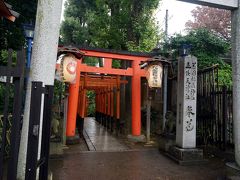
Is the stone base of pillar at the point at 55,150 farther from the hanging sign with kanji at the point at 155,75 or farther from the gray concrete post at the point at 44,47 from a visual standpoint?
the hanging sign with kanji at the point at 155,75

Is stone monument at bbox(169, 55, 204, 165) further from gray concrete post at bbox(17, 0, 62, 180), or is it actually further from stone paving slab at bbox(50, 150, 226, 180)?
gray concrete post at bbox(17, 0, 62, 180)

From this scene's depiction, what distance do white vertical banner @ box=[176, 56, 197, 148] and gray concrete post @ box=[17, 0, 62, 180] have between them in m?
4.97

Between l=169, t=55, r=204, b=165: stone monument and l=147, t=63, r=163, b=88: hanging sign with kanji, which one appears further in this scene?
l=147, t=63, r=163, b=88: hanging sign with kanji

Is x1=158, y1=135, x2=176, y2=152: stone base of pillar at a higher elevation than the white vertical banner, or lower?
lower

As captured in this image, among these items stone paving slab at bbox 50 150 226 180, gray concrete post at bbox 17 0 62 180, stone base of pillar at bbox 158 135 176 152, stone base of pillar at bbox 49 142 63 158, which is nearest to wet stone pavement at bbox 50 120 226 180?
stone paving slab at bbox 50 150 226 180

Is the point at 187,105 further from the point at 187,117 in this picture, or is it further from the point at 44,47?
the point at 44,47

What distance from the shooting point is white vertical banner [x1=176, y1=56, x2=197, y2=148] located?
8086 millimetres


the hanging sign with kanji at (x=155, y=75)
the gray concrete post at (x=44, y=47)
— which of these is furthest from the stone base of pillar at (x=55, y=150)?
the hanging sign with kanji at (x=155, y=75)

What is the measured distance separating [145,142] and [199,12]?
15.8 m

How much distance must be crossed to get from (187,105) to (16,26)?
7.69 meters

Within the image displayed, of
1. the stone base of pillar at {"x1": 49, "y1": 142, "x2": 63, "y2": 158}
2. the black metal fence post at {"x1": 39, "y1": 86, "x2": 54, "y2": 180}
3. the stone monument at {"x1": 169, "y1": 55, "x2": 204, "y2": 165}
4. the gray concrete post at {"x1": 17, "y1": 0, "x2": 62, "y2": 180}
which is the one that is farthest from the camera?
the stone base of pillar at {"x1": 49, "y1": 142, "x2": 63, "y2": 158}

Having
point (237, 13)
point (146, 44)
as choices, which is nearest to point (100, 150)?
point (237, 13)

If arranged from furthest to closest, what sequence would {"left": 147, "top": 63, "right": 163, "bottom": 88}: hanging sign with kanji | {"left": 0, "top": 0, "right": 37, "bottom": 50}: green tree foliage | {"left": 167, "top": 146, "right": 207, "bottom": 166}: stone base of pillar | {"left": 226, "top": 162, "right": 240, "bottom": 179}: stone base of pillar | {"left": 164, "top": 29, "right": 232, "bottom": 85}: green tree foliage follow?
{"left": 164, "top": 29, "right": 232, "bottom": 85}: green tree foliage → {"left": 147, "top": 63, "right": 163, "bottom": 88}: hanging sign with kanji → {"left": 0, "top": 0, "right": 37, "bottom": 50}: green tree foliage → {"left": 167, "top": 146, "right": 207, "bottom": 166}: stone base of pillar → {"left": 226, "top": 162, "right": 240, "bottom": 179}: stone base of pillar

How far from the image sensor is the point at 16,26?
32.9 feet
